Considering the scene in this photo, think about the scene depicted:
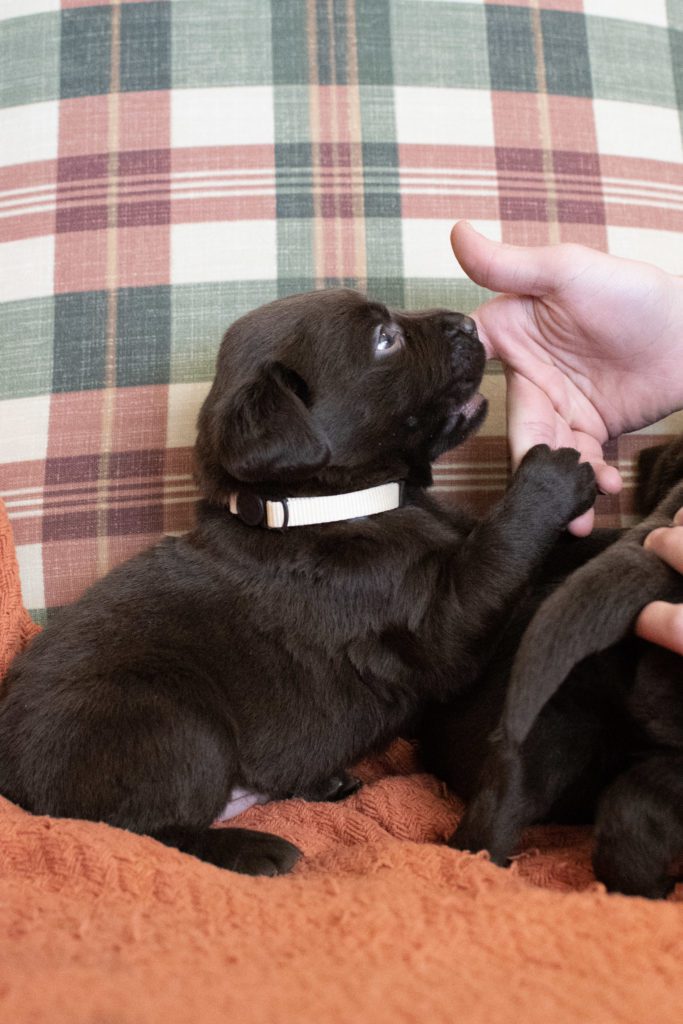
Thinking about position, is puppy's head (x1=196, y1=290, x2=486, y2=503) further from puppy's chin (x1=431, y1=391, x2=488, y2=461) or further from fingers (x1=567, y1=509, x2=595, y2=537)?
fingers (x1=567, y1=509, x2=595, y2=537)

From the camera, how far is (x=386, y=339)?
6.18ft

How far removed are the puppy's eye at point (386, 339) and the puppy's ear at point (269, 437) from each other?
25 cm

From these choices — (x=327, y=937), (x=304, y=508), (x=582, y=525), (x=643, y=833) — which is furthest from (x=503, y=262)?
(x=327, y=937)

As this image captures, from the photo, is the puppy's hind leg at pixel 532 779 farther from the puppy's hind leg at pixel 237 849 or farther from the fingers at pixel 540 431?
the fingers at pixel 540 431

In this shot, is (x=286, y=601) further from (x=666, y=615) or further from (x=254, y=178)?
(x=254, y=178)

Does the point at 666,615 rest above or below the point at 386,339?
below

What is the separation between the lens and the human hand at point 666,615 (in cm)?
123

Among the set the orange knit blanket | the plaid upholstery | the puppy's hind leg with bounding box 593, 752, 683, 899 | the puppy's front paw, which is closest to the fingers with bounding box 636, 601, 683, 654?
the puppy's hind leg with bounding box 593, 752, 683, 899

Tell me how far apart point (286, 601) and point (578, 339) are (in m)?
1.00

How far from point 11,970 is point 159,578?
89 cm

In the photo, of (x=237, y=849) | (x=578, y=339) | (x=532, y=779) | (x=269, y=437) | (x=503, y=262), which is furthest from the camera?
(x=578, y=339)

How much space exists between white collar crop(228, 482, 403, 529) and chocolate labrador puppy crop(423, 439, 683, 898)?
1.66ft

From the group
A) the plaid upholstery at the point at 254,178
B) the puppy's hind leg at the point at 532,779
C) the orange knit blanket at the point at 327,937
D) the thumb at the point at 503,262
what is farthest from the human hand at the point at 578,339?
the orange knit blanket at the point at 327,937

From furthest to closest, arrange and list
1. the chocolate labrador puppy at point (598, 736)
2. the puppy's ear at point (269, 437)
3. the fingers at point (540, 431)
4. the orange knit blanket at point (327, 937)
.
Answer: the fingers at point (540, 431) → the puppy's ear at point (269, 437) → the chocolate labrador puppy at point (598, 736) → the orange knit blanket at point (327, 937)
